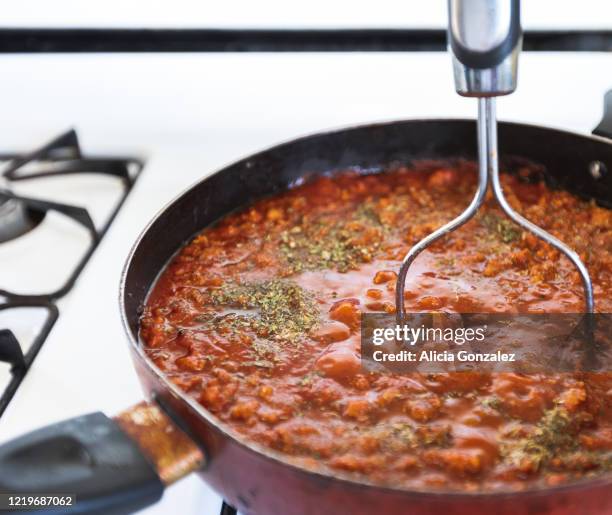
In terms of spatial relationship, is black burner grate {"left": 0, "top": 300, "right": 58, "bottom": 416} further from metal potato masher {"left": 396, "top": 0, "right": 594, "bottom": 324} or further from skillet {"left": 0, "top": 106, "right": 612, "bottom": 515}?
metal potato masher {"left": 396, "top": 0, "right": 594, "bottom": 324}

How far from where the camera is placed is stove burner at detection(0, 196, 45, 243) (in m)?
1.21

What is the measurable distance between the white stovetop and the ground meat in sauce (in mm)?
223

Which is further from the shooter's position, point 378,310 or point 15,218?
point 15,218

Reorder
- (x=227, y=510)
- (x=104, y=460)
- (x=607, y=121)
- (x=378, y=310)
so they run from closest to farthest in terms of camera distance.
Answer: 1. (x=104, y=460)
2. (x=227, y=510)
3. (x=378, y=310)
4. (x=607, y=121)

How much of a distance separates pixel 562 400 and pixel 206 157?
0.84 meters

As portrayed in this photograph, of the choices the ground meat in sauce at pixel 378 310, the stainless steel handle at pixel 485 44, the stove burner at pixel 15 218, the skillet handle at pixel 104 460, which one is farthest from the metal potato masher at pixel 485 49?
the stove burner at pixel 15 218

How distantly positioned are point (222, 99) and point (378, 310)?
66 cm

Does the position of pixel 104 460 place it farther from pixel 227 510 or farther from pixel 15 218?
pixel 15 218

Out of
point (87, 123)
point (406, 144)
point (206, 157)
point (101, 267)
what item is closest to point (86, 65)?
point (87, 123)

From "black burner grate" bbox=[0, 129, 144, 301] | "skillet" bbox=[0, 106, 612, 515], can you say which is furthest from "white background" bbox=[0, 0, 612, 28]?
"skillet" bbox=[0, 106, 612, 515]

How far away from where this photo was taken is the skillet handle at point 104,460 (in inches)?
23.4

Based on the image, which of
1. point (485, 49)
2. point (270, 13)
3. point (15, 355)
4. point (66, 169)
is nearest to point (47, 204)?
point (66, 169)

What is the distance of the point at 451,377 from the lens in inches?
31.8

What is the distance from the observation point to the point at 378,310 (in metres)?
0.92
